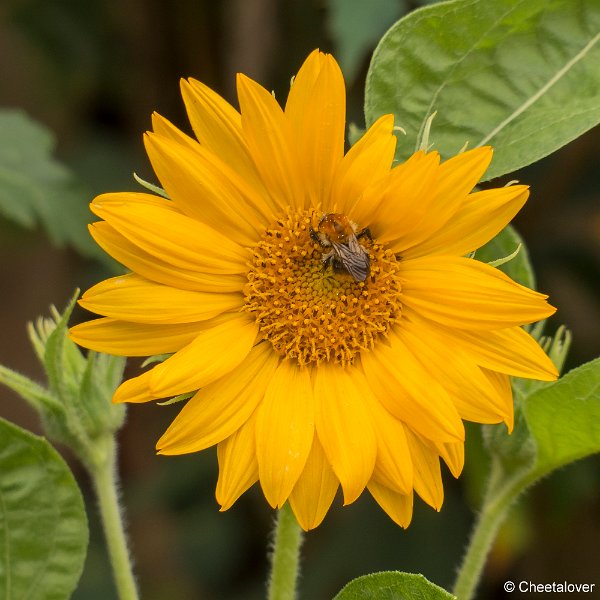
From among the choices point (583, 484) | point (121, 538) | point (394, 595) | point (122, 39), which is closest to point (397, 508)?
point (394, 595)

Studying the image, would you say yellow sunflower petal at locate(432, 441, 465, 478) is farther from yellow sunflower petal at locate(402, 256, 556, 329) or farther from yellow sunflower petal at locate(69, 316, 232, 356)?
yellow sunflower petal at locate(69, 316, 232, 356)

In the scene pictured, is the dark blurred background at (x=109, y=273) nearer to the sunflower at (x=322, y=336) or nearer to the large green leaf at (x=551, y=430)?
the large green leaf at (x=551, y=430)

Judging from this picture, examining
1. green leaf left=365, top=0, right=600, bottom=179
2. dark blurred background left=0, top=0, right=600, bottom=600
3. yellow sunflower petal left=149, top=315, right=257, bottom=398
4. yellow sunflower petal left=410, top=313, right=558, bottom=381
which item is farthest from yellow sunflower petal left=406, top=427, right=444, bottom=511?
dark blurred background left=0, top=0, right=600, bottom=600

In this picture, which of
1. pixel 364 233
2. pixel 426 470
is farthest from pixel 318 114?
pixel 426 470

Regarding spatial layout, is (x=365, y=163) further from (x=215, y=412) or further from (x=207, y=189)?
(x=215, y=412)

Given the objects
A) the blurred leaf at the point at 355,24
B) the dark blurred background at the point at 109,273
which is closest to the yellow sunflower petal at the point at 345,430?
the blurred leaf at the point at 355,24
